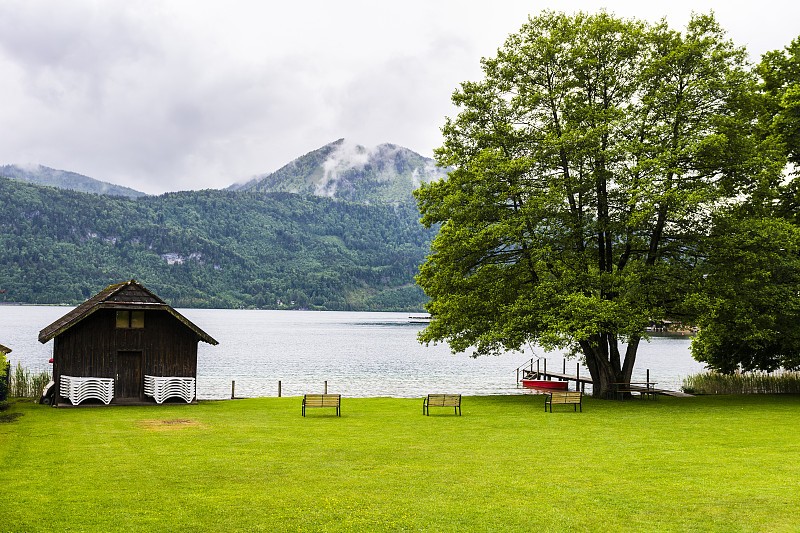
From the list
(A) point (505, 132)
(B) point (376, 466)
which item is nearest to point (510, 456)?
(B) point (376, 466)

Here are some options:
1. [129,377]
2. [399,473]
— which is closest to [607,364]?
[399,473]

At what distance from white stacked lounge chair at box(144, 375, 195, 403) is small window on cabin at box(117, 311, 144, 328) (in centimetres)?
260

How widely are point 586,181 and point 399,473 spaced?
72.9 feet

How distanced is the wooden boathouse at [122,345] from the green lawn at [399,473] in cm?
372

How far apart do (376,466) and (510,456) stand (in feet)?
12.9

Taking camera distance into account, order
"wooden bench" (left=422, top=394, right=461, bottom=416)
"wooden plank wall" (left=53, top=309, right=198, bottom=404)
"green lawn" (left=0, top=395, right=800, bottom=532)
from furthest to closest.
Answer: "wooden plank wall" (left=53, top=309, right=198, bottom=404) → "wooden bench" (left=422, top=394, right=461, bottom=416) → "green lawn" (left=0, top=395, right=800, bottom=532)

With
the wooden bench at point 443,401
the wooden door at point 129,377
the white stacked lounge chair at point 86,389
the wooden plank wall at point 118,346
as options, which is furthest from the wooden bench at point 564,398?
the white stacked lounge chair at point 86,389

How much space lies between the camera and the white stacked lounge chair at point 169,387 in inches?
1203

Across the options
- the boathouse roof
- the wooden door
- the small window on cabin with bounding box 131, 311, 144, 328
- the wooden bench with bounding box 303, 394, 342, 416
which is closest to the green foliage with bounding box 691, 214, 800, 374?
the wooden bench with bounding box 303, 394, 342, 416

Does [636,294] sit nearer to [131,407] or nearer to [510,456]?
[510,456]

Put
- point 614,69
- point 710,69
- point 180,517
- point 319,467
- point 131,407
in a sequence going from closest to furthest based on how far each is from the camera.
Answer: point 180,517, point 319,467, point 131,407, point 710,69, point 614,69

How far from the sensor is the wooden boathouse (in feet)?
95.6

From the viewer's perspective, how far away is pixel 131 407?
29.4 meters

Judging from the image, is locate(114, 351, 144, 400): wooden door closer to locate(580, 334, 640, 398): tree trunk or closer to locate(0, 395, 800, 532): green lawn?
locate(0, 395, 800, 532): green lawn
